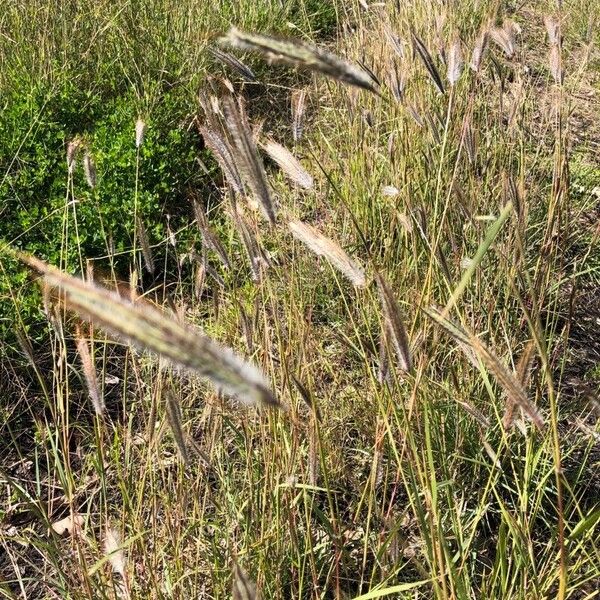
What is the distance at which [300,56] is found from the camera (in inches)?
26.3

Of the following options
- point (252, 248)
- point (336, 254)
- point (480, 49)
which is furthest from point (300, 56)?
point (480, 49)

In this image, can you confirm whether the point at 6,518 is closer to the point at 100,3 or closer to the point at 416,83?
the point at 416,83

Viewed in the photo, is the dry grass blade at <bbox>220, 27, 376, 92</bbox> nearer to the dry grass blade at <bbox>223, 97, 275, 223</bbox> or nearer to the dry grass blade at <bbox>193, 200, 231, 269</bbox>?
the dry grass blade at <bbox>223, 97, 275, 223</bbox>

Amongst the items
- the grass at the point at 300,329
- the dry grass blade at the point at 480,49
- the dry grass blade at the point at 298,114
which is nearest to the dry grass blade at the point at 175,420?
the grass at the point at 300,329

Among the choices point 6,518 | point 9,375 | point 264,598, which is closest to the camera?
point 264,598

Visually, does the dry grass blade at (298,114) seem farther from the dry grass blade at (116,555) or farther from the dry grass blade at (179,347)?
the dry grass blade at (179,347)

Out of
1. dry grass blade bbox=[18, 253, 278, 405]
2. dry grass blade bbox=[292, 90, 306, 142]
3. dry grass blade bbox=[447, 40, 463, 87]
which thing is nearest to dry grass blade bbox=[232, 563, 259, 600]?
dry grass blade bbox=[18, 253, 278, 405]

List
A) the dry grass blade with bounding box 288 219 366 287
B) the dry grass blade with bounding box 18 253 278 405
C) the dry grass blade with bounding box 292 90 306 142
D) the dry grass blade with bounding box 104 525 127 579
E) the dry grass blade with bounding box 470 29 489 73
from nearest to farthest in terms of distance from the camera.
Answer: the dry grass blade with bounding box 18 253 278 405 < the dry grass blade with bounding box 288 219 366 287 < the dry grass blade with bounding box 104 525 127 579 < the dry grass blade with bounding box 292 90 306 142 < the dry grass blade with bounding box 470 29 489 73

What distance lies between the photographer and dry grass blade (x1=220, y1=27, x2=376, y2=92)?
67 centimetres

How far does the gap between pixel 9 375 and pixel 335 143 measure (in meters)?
1.91

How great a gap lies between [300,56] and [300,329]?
909mm

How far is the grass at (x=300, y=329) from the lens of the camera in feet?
4.28

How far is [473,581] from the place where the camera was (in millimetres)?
1773

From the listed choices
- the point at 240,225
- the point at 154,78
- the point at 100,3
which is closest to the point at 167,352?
the point at 240,225
